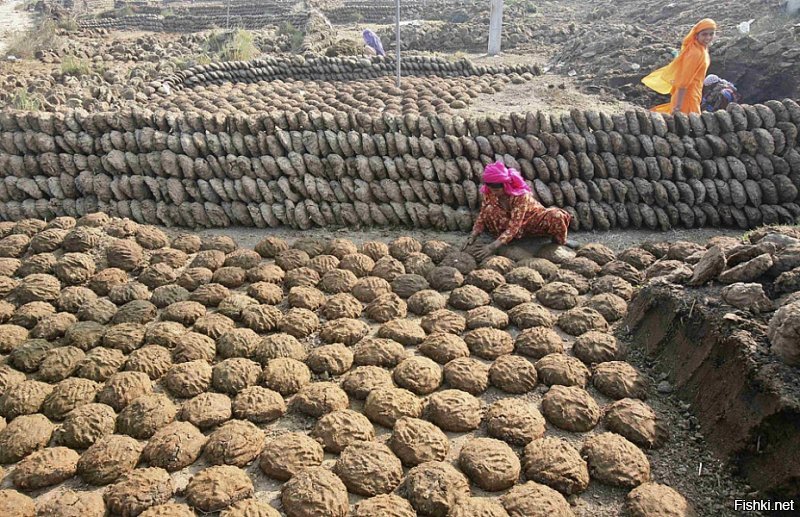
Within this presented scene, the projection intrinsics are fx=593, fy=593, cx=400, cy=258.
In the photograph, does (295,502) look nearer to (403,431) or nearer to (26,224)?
(403,431)

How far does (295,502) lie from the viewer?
3023mm

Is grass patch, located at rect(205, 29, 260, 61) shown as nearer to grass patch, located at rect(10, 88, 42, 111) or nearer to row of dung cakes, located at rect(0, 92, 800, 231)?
grass patch, located at rect(10, 88, 42, 111)

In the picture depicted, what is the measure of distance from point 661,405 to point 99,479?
11.3 ft

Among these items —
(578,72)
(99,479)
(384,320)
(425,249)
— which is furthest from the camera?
(578,72)

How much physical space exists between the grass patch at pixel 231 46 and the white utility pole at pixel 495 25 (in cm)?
741

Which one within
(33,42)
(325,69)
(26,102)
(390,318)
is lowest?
(390,318)

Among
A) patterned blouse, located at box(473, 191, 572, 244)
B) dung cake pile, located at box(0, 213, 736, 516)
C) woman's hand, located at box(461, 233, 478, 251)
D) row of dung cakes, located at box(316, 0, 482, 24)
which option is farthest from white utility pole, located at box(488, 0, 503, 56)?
dung cake pile, located at box(0, 213, 736, 516)

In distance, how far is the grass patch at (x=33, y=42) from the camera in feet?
59.8

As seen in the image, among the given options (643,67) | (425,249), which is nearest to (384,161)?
(425,249)

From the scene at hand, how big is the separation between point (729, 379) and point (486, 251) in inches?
99.3

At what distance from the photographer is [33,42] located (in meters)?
19.3

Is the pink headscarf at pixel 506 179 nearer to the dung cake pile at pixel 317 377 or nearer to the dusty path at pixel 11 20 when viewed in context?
the dung cake pile at pixel 317 377

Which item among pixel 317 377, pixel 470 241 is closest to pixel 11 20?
pixel 470 241

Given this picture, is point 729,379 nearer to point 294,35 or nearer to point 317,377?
point 317,377
